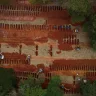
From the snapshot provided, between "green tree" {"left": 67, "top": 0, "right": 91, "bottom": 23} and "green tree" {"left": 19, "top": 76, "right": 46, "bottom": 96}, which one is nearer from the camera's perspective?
"green tree" {"left": 19, "top": 76, "right": 46, "bottom": 96}

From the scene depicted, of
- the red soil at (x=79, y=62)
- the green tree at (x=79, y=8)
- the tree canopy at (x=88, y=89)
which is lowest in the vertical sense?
the tree canopy at (x=88, y=89)

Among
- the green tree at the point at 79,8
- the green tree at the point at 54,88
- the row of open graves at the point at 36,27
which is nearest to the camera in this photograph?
the green tree at the point at 79,8

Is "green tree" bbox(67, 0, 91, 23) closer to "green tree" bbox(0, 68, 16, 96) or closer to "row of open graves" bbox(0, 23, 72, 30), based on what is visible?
"row of open graves" bbox(0, 23, 72, 30)

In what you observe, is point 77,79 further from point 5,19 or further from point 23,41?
point 5,19

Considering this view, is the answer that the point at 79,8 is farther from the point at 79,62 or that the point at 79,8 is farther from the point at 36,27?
the point at 79,62

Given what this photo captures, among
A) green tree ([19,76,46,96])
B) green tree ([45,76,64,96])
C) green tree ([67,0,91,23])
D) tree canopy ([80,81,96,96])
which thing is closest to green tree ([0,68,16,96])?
green tree ([19,76,46,96])

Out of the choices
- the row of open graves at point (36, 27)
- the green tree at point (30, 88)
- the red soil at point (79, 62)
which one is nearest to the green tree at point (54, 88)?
the green tree at point (30, 88)

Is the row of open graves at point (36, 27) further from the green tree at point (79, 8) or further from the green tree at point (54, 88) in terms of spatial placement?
the green tree at point (54, 88)
